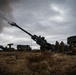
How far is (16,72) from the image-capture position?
52.5ft

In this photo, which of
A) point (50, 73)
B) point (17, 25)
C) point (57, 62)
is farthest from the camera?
point (17, 25)

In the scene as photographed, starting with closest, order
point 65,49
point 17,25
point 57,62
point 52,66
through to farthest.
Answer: point 52,66
point 57,62
point 65,49
point 17,25

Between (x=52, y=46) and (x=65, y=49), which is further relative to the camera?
(x=52, y=46)

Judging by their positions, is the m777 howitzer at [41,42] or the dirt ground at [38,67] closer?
the dirt ground at [38,67]

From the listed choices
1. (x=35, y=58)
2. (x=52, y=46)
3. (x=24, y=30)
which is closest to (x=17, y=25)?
(x=24, y=30)

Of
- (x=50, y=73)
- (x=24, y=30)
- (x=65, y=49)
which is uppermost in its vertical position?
(x=24, y=30)

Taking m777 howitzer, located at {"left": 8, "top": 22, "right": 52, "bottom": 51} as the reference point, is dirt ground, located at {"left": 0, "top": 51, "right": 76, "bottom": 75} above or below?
below

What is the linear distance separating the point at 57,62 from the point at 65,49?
548 inches

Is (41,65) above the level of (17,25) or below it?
below

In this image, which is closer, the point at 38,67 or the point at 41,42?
the point at 38,67

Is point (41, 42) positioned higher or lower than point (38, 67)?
higher

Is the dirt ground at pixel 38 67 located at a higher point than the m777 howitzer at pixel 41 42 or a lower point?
lower

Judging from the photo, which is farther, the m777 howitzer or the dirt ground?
the m777 howitzer

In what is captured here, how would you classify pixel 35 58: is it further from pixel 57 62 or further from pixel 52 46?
pixel 52 46
